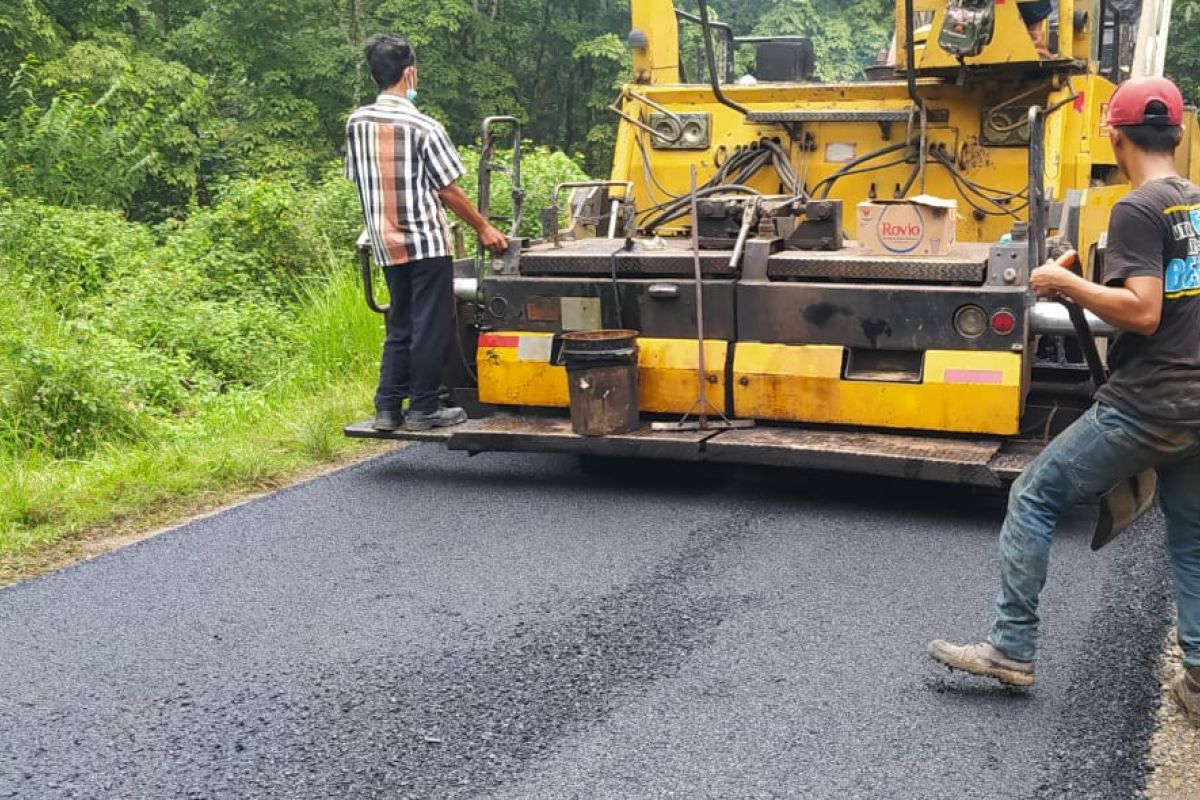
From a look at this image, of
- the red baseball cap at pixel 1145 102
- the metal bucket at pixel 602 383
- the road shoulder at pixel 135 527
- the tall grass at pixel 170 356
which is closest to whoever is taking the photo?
the red baseball cap at pixel 1145 102

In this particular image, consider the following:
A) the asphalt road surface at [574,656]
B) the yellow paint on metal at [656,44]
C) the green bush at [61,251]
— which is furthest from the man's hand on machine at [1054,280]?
the green bush at [61,251]

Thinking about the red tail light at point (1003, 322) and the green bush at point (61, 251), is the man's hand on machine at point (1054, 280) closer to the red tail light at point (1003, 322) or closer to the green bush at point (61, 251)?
the red tail light at point (1003, 322)

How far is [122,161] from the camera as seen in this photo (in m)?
12.1

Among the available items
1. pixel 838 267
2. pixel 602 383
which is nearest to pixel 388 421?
pixel 602 383

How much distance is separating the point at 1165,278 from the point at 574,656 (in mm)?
1852

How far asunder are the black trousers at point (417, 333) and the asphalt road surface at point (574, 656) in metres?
0.71

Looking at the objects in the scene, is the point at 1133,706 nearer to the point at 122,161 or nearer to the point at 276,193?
the point at 276,193

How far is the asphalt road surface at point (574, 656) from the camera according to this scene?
308 centimetres

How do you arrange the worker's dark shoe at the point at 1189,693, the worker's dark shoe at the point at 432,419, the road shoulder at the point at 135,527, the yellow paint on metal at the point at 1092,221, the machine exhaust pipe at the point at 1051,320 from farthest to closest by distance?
the yellow paint on metal at the point at 1092,221 < the worker's dark shoe at the point at 432,419 < the machine exhaust pipe at the point at 1051,320 < the road shoulder at the point at 135,527 < the worker's dark shoe at the point at 1189,693

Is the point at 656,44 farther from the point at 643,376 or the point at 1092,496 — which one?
the point at 1092,496

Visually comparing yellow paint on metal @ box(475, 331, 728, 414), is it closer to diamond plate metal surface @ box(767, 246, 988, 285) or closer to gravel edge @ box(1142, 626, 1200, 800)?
diamond plate metal surface @ box(767, 246, 988, 285)

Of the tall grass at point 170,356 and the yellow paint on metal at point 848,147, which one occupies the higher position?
the yellow paint on metal at point 848,147

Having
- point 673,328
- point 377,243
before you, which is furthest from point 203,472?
point 673,328

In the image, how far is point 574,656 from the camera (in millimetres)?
3754
